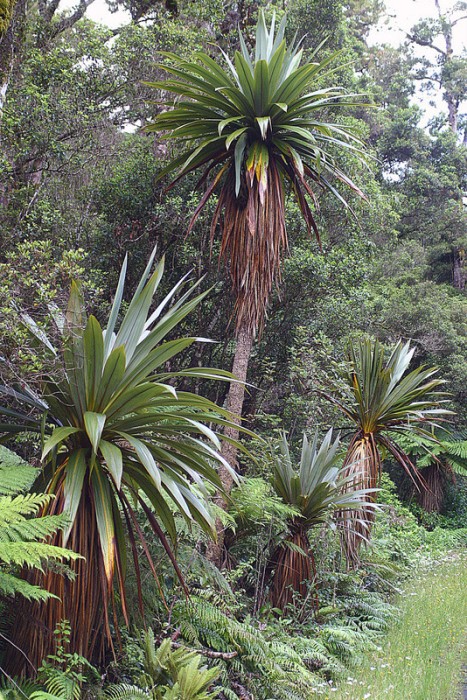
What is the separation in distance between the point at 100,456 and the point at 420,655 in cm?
333

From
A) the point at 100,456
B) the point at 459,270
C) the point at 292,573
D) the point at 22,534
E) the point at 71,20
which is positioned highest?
the point at 459,270

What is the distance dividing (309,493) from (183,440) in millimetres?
2496

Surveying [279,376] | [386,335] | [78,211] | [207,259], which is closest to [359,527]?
[279,376]

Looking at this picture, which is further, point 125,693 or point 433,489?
point 433,489

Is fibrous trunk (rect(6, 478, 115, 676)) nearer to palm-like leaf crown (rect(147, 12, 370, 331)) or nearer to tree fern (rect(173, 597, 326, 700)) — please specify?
tree fern (rect(173, 597, 326, 700))

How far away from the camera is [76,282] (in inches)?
140

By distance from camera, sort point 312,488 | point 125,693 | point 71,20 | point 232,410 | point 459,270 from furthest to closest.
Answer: point 459,270 < point 71,20 < point 312,488 < point 232,410 < point 125,693

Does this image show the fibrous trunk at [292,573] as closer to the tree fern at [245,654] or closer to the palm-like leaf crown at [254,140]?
the tree fern at [245,654]

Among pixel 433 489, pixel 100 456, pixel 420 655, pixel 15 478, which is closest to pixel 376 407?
pixel 420 655

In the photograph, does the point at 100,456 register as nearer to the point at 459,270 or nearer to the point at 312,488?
the point at 312,488

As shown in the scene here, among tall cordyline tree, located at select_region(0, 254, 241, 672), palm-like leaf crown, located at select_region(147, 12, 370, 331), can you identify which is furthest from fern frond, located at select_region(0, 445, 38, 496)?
palm-like leaf crown, located at select_region(147, 12, 370, 331)

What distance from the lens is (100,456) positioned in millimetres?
3383

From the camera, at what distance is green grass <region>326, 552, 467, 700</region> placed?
4145 mm

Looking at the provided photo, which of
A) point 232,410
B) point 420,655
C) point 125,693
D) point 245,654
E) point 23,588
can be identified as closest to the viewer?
point 23,588
